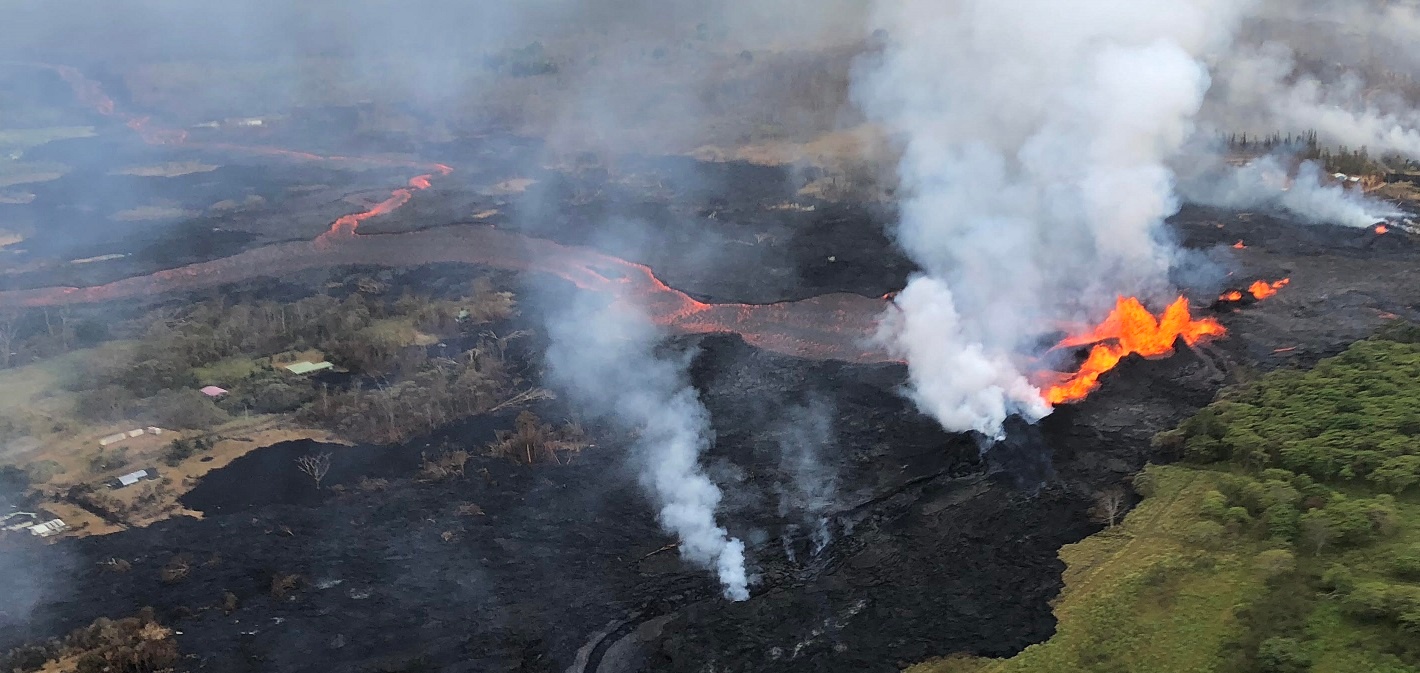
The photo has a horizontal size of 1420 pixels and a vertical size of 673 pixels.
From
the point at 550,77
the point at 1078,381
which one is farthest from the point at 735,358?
the point at 550,77

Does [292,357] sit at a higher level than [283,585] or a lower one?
higher

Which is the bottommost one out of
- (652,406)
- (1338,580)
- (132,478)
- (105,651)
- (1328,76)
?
(105,651)

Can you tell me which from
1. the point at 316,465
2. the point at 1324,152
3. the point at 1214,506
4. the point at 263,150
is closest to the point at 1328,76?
the point at 1324,152

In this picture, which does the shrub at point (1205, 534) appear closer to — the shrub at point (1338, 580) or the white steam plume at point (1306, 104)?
the shrub at point (1338, 580)

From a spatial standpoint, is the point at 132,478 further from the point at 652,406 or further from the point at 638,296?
the point at 638,296

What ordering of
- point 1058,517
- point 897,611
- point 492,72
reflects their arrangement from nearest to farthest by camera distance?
point 897,611 < point 1058,517 < point 492,72

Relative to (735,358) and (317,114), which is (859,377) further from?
(317,114)
